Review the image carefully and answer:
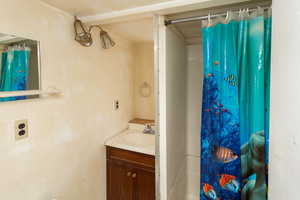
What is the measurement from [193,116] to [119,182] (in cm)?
116

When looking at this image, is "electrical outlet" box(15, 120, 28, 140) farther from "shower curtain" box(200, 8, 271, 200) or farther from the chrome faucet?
the chrome faucet

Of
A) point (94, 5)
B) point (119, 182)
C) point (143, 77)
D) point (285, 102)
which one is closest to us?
point (285, 102)

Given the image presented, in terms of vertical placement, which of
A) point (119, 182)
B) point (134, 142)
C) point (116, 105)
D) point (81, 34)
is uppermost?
point (81, 34)

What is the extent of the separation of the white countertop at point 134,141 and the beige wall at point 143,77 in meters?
0.36

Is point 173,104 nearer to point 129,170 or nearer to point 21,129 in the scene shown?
point 129,170

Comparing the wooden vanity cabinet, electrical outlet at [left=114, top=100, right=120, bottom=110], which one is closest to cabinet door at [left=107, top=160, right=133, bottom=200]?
the wooden vanity cabinet

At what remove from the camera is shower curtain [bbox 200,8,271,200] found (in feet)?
3.42

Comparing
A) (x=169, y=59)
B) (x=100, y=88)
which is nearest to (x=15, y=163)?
(x=100, y=88)

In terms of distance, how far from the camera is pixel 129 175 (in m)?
1.75

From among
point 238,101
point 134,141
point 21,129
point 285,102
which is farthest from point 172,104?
point 21,129

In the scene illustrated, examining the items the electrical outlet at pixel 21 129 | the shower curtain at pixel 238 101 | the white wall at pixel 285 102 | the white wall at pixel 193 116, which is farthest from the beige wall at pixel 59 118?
the white wall at pixel 285 102

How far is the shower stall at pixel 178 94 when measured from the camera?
4.22 feet

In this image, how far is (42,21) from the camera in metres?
1.18

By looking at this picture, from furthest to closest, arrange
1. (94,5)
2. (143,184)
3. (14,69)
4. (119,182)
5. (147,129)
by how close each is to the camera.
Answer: (147,129) < (119,182) < (143,184) < (94,5) < (14,69)
